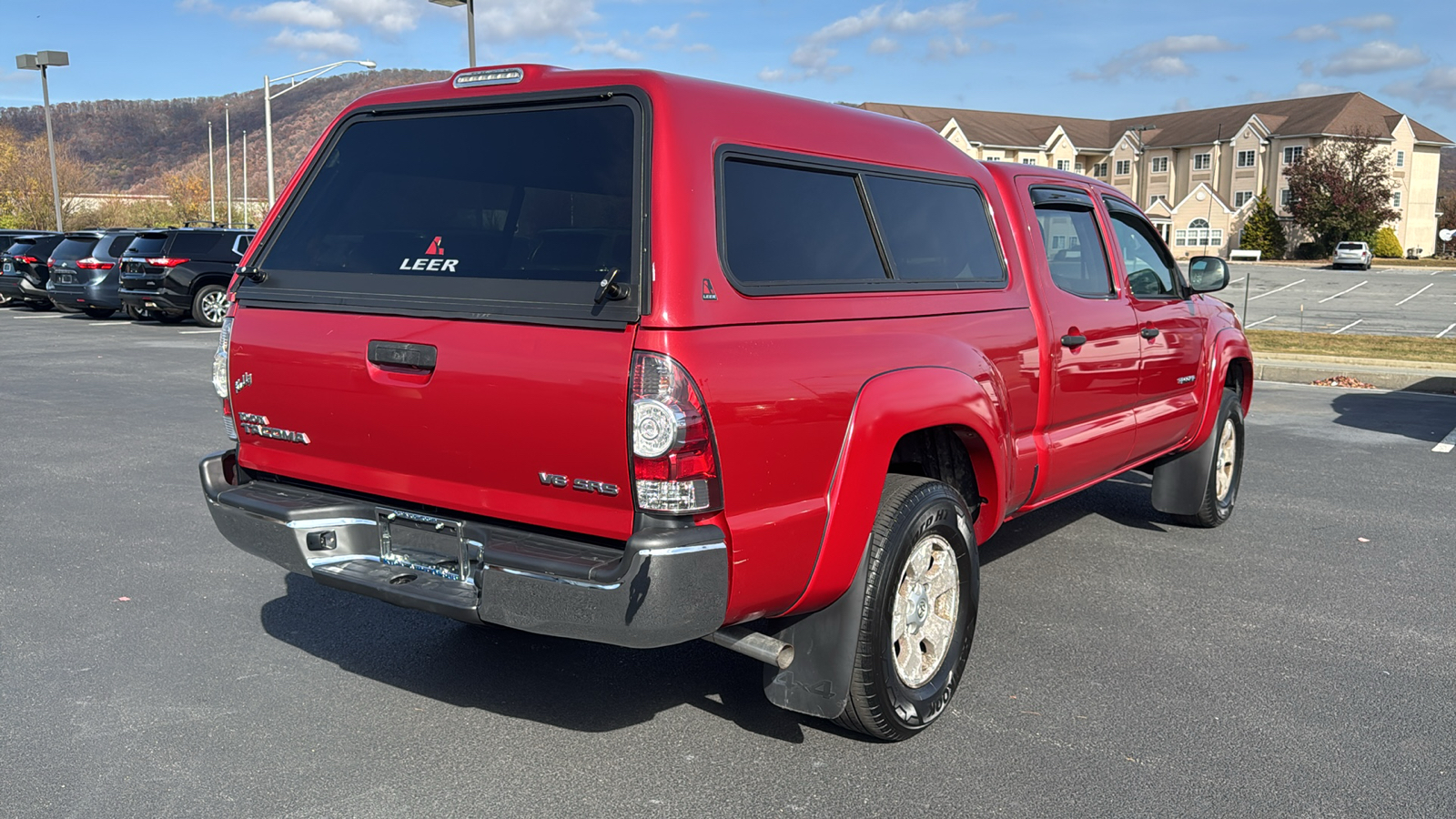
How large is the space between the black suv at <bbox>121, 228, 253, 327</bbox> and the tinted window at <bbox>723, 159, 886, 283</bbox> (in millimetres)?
19388

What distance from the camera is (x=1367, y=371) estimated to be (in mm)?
15141

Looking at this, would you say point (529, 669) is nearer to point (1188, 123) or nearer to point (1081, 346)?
point (1081, 346)

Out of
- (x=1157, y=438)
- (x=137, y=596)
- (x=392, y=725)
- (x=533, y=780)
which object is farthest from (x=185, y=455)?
(x=1157, y=438)

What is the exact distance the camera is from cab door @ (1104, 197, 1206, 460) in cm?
604

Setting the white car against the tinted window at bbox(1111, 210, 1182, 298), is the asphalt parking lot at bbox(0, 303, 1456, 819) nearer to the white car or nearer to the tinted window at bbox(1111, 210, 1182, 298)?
the tinted window at bbox(1111, 210, 1182, 298)

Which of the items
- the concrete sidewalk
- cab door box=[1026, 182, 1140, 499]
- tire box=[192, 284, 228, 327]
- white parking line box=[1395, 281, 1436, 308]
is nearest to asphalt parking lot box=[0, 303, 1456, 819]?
cab door box=[1026, 182, 1140, 499]

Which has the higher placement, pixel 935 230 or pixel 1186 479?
pixel 935 230

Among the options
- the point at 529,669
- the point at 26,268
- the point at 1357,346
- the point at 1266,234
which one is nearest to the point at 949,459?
the point at 529,669

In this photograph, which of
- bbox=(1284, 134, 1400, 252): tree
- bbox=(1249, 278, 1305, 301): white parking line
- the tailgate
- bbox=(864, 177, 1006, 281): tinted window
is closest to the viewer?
the tailgate

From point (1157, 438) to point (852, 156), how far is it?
2943mm

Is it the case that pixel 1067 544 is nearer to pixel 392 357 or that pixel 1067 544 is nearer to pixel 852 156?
pixel 852 156

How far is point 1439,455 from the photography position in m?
9.59

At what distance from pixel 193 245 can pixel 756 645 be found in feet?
68.1

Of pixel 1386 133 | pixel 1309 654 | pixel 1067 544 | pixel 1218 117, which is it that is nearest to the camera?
pixel 1309 654
